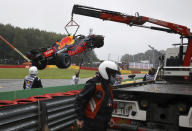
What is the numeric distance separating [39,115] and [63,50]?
6.84 ft

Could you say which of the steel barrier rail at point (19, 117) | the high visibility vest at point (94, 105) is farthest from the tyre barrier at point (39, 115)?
the high visibility vest at point (94, 105)

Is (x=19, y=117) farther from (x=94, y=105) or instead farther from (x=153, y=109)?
(x=153, y=109)

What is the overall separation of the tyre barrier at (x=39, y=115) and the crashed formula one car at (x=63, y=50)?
108cm

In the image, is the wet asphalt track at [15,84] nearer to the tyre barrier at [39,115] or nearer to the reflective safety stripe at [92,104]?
the tyre barrier at [39,115]

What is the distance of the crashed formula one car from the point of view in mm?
5844

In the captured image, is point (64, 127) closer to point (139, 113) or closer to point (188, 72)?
point (139, 113)

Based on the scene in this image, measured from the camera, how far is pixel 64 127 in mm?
5379

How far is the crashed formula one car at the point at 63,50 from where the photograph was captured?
5844 millimetres

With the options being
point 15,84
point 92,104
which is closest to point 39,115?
point 92,104

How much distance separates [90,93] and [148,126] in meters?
1.44

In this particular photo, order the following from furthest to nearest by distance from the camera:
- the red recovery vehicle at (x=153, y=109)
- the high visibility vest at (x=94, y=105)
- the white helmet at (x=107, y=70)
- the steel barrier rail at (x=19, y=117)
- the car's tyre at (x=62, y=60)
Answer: the car's tyre at (x=62, y=60), the steel barrier rail at (x=19, y=117), the red recovery vehicle at (x=153, y=109), the white helmet at (x=107, y=70), the high visibility vest at (x=94, y=105)

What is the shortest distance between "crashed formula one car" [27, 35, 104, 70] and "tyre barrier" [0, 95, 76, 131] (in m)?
1.08

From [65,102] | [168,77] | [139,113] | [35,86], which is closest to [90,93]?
[139,113]

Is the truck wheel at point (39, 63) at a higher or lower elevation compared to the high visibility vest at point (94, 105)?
higher
